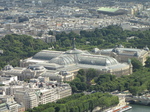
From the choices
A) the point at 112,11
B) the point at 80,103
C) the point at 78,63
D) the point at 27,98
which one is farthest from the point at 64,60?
the point at 112,11

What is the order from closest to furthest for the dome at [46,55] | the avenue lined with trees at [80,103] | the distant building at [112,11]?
the avenue lined with trees at [80,103]
the dome at [46,55]
the distant building at [112,11]

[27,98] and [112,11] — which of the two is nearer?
[27,98]

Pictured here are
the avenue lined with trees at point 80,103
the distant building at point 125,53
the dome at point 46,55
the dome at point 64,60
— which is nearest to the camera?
the avenue lined with trees at point 80,103

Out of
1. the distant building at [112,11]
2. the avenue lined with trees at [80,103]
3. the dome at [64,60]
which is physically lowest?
the avenue lined with trees at [80,103]

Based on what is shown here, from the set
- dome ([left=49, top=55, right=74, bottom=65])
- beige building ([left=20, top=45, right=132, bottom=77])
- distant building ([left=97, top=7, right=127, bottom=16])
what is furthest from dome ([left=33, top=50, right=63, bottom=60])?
distant building ([left=97, top=7, right=127, bottom=16])

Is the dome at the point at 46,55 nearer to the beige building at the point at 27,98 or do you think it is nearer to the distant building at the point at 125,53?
the distant building at the point at 125,53

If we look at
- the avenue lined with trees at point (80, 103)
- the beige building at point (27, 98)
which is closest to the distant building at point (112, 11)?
the avenue lined with trees at point (80, 103)

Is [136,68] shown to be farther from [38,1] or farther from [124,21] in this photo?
→ [38,1]

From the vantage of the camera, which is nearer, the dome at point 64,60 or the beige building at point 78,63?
the beige building at point 78,63

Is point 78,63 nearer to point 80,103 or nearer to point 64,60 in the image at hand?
point 64,60
